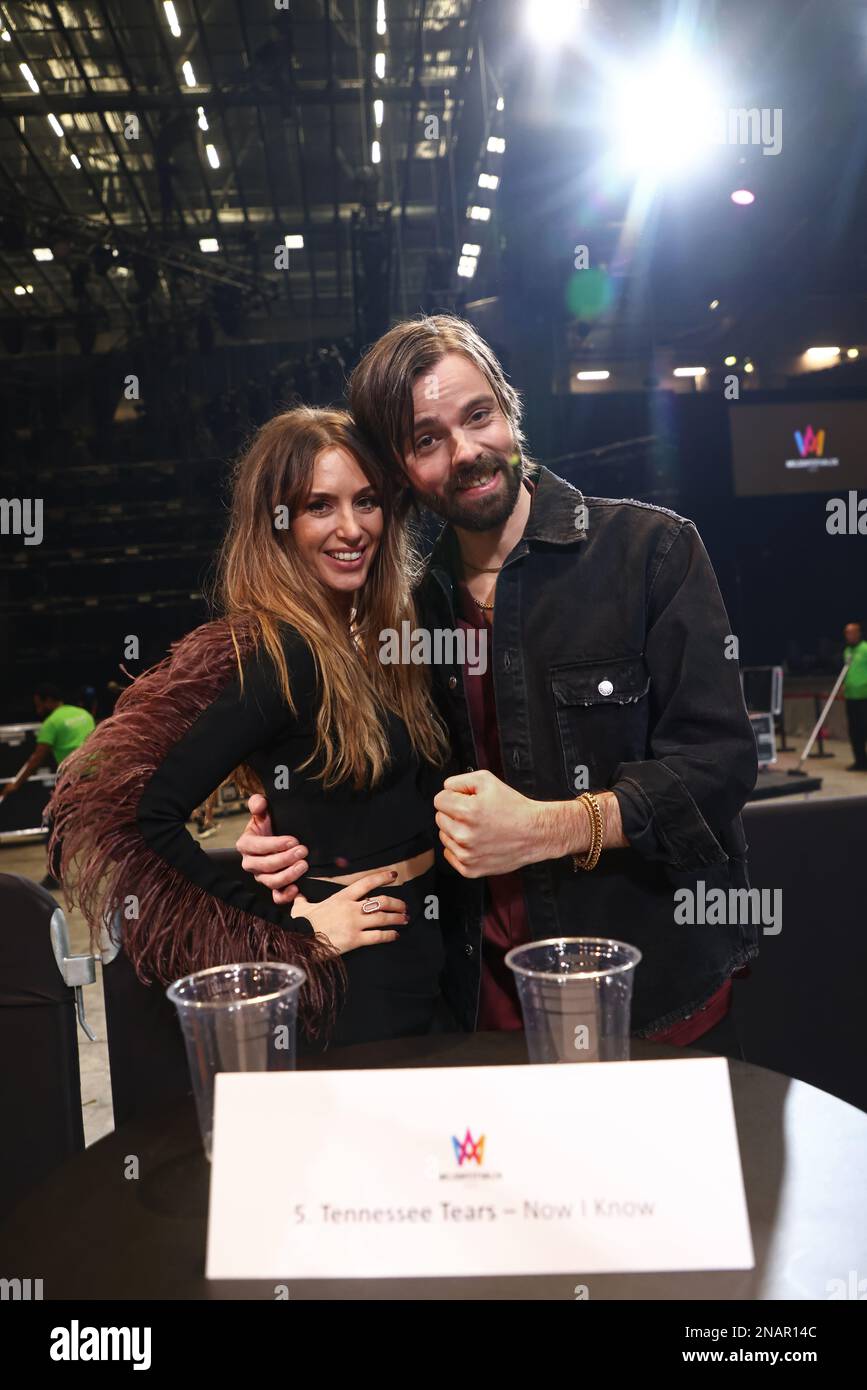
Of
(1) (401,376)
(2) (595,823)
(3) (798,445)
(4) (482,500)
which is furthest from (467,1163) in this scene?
(3) (798,445)

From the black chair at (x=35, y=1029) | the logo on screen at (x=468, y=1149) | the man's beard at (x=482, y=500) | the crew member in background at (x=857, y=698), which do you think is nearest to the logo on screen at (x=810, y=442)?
the crew member in background at (x=857, y=698)

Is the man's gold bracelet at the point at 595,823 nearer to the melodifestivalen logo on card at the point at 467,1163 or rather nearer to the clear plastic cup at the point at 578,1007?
the clear plastic cup at the point at 578,1007

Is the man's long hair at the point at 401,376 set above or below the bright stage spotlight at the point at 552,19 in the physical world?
below

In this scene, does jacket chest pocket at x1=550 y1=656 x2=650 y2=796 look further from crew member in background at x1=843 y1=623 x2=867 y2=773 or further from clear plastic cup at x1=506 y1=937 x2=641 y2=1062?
crew member in background at x1=843 y1=623 x2=867 y2=773

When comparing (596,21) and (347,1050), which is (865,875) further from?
(596,21)

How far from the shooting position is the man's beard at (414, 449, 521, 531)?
1535 millimetres

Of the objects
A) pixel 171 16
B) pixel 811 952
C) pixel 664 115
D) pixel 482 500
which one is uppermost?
pixel 171 16

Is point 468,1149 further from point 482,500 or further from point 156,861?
point 482,500

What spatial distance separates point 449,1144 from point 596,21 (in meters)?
8.11

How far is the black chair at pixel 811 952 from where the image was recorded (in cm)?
187

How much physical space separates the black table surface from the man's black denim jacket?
1.05 ft

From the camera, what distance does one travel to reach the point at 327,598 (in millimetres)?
1631

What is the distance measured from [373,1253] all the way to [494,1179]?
96 mm
